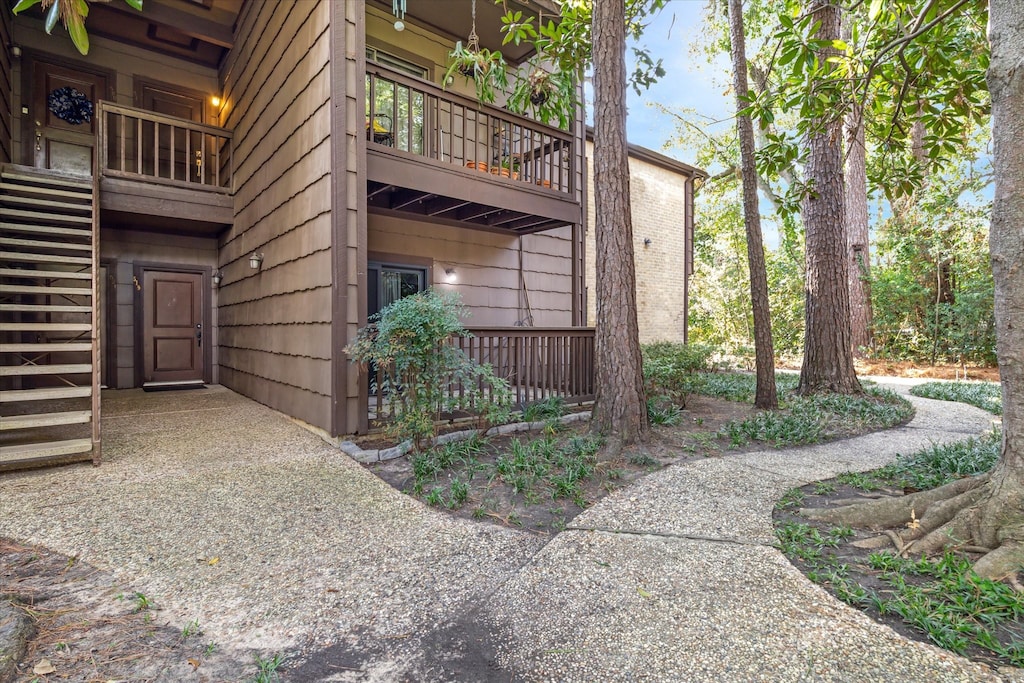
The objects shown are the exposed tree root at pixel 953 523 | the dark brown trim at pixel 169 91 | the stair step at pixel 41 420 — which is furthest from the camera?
the dark brown trim at pixel 169 91

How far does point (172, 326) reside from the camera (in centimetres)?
813

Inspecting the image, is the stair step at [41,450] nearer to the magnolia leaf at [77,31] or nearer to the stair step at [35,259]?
the stair step at [35,259]

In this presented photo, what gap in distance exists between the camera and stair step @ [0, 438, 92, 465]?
3619 mm

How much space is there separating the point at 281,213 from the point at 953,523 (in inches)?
251

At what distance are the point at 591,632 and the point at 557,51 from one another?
587 centimetres

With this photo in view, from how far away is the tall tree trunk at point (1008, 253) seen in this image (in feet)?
7.80

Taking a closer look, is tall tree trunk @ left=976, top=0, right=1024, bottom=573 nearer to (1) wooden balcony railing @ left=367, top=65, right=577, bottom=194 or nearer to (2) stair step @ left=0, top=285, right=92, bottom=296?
(1) wooden balcony railing @ left=367, top=65, right=577, bottom=194

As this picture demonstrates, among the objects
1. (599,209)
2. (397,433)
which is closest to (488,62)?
(599,209)

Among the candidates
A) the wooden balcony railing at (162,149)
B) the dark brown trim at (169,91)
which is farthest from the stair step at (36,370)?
the dark brown trim at (169,91)

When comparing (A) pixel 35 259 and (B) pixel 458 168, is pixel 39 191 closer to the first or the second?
(A) pixel 35 259

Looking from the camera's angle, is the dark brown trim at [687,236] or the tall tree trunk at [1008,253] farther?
the dark brown trim at [687,236]

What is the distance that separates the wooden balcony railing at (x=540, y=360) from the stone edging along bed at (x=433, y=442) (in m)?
0.41

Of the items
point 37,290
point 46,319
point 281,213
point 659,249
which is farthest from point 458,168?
point 659,249

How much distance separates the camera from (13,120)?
6.86 meters
